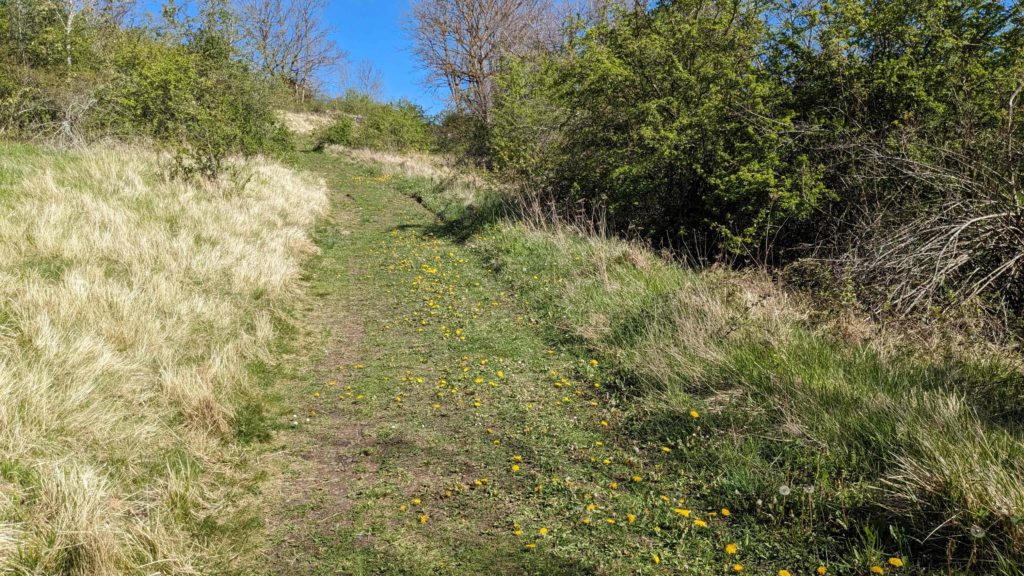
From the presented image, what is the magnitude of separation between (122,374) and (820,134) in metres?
9.51

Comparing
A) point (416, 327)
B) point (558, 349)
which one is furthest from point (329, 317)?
point (558, 349)

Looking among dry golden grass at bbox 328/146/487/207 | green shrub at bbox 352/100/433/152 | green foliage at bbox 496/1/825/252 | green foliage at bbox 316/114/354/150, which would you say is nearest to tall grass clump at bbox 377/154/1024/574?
green foliage at bbox 496/1/825/252

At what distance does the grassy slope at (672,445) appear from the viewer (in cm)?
289

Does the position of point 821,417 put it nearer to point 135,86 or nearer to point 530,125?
point 530,125

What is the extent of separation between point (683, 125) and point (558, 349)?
5.48 meters

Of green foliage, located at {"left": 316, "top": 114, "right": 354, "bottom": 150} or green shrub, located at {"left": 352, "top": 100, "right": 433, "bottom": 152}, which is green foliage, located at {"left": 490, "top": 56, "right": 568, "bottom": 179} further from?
green foliage, located at {"left": 316, "top": 114, "right": 354, "bottom": 150}

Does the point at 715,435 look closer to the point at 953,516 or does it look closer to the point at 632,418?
the point at 632,418

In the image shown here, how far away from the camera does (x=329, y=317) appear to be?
7344 mm

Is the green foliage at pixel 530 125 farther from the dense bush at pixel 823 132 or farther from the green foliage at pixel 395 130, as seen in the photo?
the green foliage at pixel 395 130

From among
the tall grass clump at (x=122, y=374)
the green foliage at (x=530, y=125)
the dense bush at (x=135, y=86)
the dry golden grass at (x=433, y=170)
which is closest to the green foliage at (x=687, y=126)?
the green foliage at (x=530, y=125)

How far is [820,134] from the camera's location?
8.46 m

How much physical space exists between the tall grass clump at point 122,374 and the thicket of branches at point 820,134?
6.33m

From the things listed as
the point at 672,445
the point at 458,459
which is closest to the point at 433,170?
the point at 458,459

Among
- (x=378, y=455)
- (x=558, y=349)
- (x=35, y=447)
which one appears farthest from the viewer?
(x=558, y=349)
